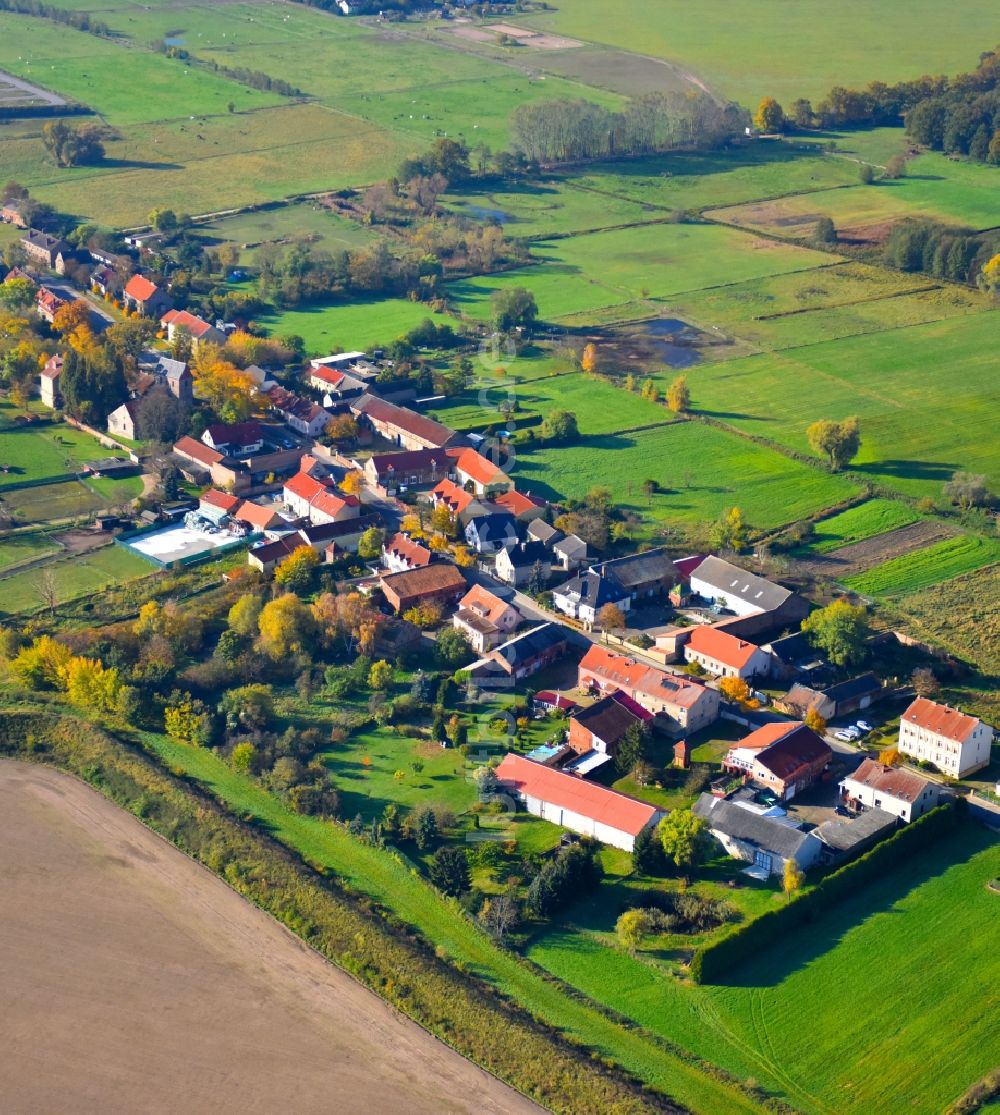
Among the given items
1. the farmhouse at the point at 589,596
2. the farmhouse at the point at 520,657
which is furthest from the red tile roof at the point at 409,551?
the farmhouse at the point at 520,657

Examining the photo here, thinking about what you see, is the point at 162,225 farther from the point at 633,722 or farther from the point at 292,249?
the point at 633,722

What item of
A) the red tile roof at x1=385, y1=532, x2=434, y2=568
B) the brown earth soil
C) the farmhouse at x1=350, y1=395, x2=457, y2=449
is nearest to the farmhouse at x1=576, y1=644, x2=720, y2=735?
the red tile roof at x1=385, y1=532, x2=434, y2=568

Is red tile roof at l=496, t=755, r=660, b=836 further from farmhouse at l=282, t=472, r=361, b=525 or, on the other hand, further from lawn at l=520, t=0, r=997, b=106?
lawn at l=520, t=0, r=997, b=106

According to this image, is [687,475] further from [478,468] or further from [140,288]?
[140,288]

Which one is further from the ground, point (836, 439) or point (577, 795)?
point (836, 439)

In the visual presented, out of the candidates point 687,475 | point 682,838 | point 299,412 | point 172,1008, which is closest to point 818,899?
point 682,838

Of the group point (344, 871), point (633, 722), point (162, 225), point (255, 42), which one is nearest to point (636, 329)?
point (162, 225)

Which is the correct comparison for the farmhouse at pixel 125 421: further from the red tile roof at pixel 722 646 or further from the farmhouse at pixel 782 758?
the farmhouse at pixel 782 758
